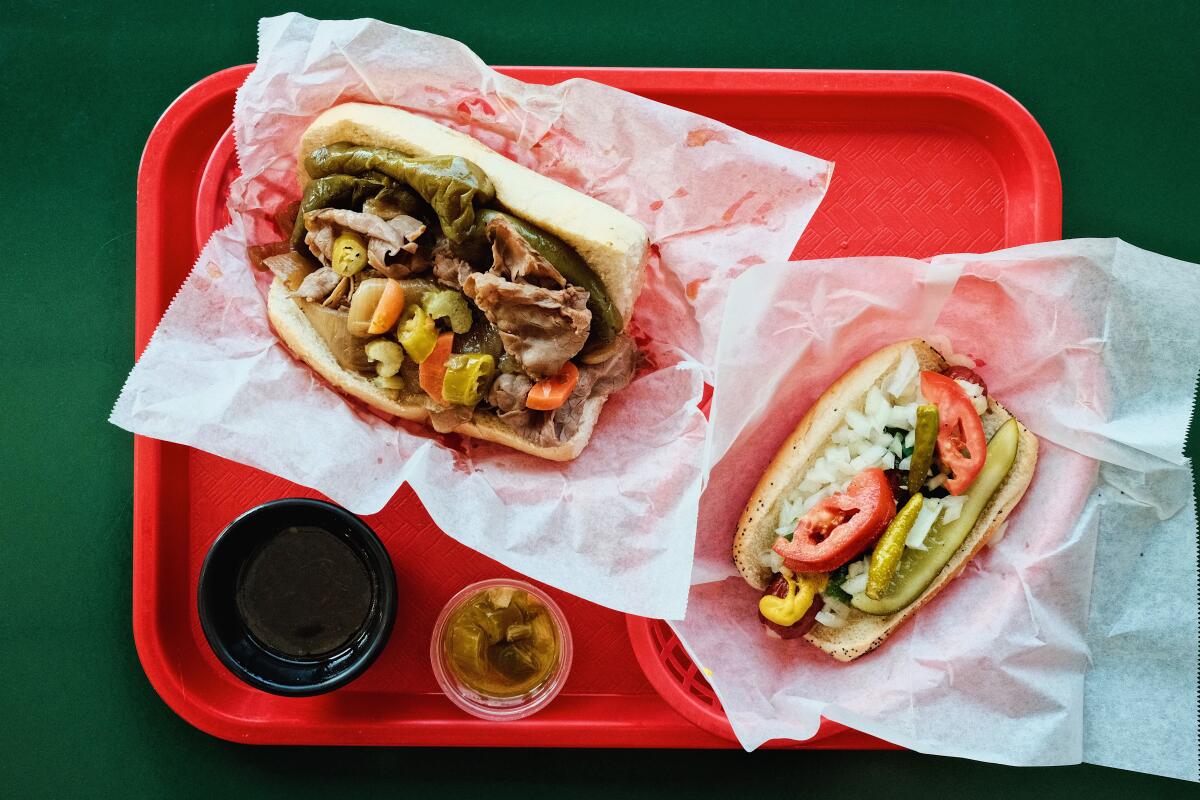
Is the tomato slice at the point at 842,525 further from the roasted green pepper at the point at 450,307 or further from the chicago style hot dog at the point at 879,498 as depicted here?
the roasted green pepper at the point at 450,307

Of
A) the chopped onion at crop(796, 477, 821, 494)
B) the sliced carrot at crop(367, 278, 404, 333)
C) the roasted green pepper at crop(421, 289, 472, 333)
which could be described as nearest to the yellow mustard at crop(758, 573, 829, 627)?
the chopped onion at crop(796, 477, 821, 494)

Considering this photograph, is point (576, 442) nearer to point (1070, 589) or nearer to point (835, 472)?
point (835, 472)

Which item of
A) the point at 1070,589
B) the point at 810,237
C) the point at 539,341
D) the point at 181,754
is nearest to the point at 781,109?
the point at 810,237

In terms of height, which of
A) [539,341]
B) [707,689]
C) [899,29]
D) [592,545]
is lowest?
[707,689]

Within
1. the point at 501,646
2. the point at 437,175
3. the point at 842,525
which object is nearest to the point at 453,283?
the point at 437,175

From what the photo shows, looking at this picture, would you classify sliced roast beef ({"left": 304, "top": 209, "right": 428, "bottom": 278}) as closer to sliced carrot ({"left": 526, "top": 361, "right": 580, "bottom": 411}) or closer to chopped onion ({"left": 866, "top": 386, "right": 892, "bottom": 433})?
sliced carrot ({"left": 526, "top": 361, "right": 580, "bottom": 411})

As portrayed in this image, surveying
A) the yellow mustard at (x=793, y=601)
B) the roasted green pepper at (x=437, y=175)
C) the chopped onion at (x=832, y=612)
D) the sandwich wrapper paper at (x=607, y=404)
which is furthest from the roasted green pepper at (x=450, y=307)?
the chopped onion at (x=832, y=612)

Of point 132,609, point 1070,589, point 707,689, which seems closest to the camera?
point 1070,589
